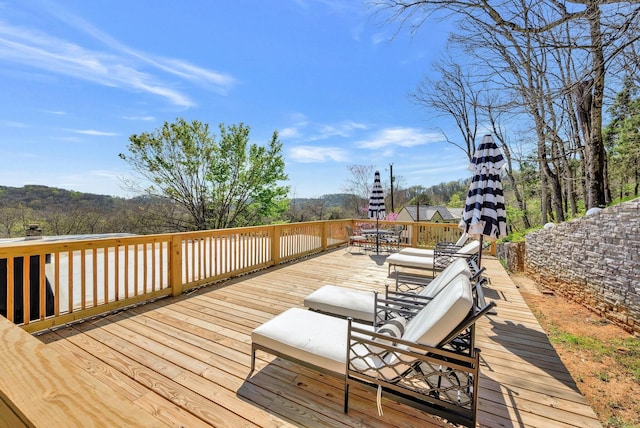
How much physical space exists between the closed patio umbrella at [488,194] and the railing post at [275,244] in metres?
4.14

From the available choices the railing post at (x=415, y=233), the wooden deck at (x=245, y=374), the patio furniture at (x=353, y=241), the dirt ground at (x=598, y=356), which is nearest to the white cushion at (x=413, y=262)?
the wooden deck at (x=245, y=374)

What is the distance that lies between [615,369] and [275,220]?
15166mm

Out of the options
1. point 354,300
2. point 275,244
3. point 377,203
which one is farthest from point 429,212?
point 354,300

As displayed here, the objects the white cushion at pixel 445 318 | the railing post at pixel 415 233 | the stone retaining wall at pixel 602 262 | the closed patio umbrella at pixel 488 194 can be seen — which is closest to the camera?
the white cushion at pixel 445 318

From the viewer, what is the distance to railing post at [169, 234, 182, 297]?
4438 mm

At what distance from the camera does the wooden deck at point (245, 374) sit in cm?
201

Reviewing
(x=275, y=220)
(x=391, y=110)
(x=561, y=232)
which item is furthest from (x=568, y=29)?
(x=275, y=220)

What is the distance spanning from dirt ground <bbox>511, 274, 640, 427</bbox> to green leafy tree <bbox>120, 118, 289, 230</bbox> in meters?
12.0

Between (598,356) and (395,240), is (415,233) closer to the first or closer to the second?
(395,240)

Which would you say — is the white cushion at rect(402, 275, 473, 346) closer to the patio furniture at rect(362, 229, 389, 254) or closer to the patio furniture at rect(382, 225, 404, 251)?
the patio furniture at rect(362, 229, 389, 254)

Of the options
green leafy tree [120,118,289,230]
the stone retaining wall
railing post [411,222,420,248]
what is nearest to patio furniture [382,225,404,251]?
railing post [411,222,420,248]

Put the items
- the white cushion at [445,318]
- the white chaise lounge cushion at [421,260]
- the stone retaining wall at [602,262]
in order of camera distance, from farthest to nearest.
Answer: the white chaise lounge cushion at [421,260] → the stone retaining wall at [602,262] → the white cushion at [445,318]

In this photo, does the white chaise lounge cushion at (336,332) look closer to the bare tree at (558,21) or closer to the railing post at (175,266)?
the railing post at (175,266)

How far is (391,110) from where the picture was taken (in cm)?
1481
